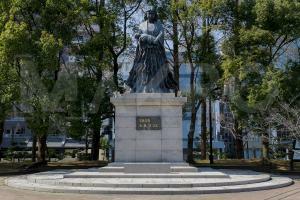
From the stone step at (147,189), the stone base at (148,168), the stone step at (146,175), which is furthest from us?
the stone base at (148,168)

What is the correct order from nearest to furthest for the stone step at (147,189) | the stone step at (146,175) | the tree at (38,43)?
1. the stone step at (147,189)
2. the stone step at (146,175)
3. the tree at (38,43)

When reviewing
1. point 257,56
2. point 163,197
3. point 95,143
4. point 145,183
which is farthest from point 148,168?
point 95,143

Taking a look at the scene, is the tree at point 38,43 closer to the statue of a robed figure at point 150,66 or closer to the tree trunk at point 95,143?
the tree trunk at point 95,143

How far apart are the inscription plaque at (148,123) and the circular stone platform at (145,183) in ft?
6.62

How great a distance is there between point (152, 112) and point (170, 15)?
11502 millimetres

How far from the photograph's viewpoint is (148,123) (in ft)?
58.1

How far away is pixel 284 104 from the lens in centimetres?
2270

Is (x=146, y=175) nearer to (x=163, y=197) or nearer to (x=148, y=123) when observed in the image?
(x=148, y=123)

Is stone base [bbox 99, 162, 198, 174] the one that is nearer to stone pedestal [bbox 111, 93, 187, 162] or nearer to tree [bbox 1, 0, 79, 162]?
stone pedestal [bbox 111, 93, 187, 162]

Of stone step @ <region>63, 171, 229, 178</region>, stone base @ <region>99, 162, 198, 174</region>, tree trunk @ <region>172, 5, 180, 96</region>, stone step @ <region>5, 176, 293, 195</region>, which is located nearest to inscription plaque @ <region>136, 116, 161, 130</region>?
stone base @ <region>99, 162, 198, 174</region>

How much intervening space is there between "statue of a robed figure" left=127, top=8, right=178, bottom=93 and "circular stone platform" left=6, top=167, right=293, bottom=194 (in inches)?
154

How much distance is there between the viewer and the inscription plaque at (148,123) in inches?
695

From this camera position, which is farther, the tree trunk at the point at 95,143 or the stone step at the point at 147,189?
the tree trunk at the point at 95,143

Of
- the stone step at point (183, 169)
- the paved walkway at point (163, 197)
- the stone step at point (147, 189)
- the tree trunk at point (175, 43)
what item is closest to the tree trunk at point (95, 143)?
the tree trunk at point (175, 43)
